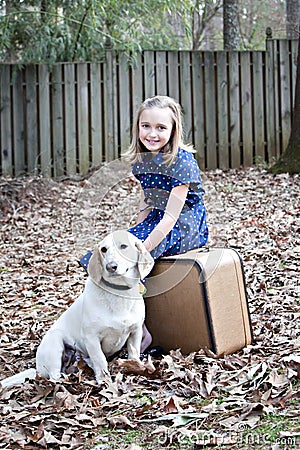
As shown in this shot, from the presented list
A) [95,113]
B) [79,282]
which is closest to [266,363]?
[79,282]

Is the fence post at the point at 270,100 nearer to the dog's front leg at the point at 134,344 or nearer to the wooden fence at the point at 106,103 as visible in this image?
the wooden fence at the point at 106,103

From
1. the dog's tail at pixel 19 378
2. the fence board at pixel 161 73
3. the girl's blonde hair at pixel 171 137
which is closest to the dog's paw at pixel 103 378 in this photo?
the dog's tail at pixel 19 378

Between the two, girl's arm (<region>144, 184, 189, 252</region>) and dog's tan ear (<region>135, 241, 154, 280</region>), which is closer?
dog's tan ear (<region>135, 241, 154, 280</region>)

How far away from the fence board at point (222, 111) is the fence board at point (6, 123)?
3.23 metres

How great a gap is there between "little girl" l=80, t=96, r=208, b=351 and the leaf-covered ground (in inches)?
25.2

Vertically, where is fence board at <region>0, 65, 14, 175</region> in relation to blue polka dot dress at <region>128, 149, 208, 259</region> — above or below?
above

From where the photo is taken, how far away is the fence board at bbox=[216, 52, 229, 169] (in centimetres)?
1017

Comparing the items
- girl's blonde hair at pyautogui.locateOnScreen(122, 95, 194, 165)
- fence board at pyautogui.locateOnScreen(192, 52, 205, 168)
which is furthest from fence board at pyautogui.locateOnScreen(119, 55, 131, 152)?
girl's blonde hair at pyautogui.locateOnScreen(122, 95, 194, 165)

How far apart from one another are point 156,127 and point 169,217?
1.86 feet

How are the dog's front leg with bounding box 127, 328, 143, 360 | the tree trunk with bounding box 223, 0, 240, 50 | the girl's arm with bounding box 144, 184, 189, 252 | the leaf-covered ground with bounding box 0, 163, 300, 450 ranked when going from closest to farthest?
the leaf-covered ground with bounding box 0, 163, 300, 450 < the dog's front leg with bounding box 127, 328, 143, 360 < the girl's arm with bounding box 144, 184, 189, 252 < the tree trunk with bounding box 223, 0, 240, 50

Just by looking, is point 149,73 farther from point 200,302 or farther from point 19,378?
point 19,378

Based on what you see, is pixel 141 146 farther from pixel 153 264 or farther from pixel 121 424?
pixel 121 424

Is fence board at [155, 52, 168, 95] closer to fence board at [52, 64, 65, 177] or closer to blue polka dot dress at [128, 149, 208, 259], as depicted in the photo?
fence board at [52, 64, 65, 177]

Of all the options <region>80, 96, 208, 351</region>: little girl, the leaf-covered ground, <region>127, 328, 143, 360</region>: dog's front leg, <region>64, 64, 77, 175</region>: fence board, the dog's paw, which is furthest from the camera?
<region>64, 64, 77, 175</region>: fence board
